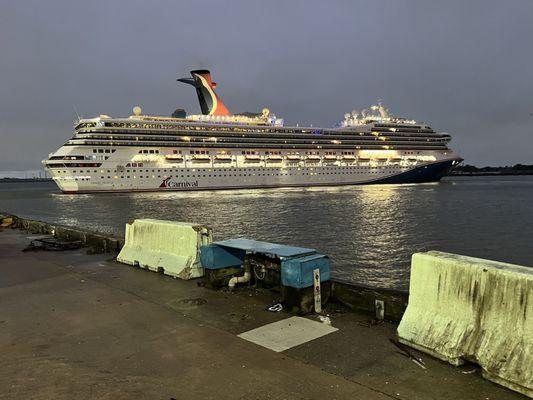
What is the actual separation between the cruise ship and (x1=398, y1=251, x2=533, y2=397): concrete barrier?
69.6 meters

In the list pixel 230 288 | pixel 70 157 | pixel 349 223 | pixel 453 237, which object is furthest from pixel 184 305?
pixel 70 157

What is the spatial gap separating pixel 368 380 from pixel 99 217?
3550cm

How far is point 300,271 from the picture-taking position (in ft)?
19.6

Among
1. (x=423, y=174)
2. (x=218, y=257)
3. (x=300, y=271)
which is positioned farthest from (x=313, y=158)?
(x=300, y=271)

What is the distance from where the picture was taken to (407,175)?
94.5 m

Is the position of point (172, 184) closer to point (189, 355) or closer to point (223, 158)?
point (223, 158)

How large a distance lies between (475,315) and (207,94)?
294 ft

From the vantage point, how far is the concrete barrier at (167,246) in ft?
26.9

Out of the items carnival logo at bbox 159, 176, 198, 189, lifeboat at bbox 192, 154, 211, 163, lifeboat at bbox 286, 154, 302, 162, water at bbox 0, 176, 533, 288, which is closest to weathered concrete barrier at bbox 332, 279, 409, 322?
water at bbox 0, 176, 533, 288

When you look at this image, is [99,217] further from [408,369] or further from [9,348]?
[408,369]

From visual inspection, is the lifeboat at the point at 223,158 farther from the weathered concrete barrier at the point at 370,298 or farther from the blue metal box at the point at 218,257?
the weathered concrete barrier at the point at 370,298

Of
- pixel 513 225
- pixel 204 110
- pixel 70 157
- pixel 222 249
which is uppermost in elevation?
pixel 204 110

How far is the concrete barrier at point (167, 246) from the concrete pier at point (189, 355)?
98cm

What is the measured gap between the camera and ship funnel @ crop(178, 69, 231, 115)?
88688 mm
